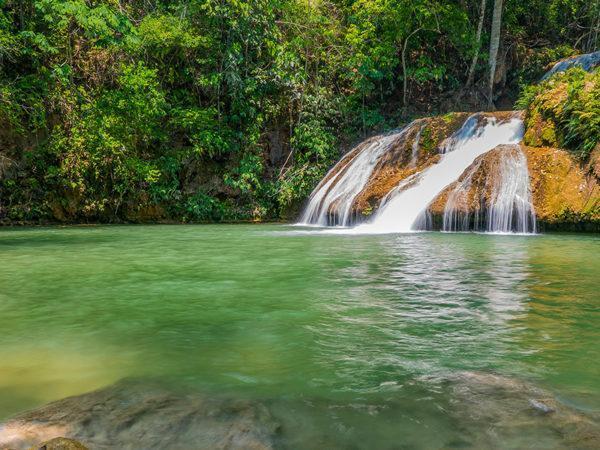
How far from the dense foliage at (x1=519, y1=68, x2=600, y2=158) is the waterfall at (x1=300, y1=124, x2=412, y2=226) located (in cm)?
363

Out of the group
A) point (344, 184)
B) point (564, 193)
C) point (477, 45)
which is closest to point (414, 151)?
point (344, 184)

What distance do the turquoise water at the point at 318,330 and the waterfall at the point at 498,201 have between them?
4030 millimetres

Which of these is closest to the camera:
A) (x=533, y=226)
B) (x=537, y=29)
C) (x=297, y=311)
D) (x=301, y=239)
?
(x=297, y=311)

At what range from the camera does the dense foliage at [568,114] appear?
10398mm

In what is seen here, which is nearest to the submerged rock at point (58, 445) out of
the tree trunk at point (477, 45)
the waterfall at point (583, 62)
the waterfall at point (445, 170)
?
the waterfall at point (445, 170)

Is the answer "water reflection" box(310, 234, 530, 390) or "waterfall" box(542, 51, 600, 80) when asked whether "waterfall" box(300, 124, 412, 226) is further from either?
"water reflection" box(310, 234, 530, 390)

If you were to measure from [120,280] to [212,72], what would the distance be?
1365 cm

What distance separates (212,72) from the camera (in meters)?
17.3

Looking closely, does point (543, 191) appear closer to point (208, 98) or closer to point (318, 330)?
point (318, 330)

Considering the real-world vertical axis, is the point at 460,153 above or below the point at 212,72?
below

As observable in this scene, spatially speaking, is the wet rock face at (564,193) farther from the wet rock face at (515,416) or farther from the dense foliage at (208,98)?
the wet rock face at (515,416)

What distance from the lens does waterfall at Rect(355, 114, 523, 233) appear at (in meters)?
11.4

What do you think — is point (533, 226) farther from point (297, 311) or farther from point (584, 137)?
point (297, 311)

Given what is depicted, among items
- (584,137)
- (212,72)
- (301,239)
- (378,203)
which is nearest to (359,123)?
(212,72)
